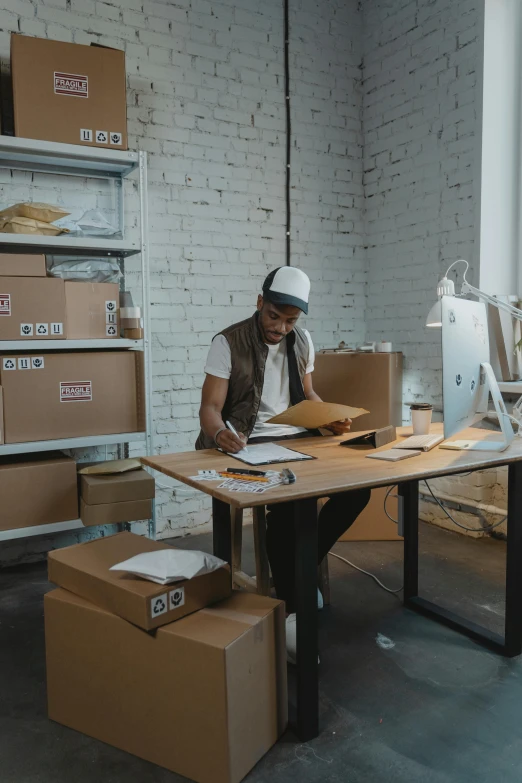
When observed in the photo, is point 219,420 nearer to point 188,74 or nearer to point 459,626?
point 459,626

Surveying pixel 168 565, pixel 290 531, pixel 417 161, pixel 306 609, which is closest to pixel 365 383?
pixel 417 161

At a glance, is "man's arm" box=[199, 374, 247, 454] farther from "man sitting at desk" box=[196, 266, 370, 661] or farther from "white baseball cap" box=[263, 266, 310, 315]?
"white baseball cap" box=[263, 266, 310, 315]

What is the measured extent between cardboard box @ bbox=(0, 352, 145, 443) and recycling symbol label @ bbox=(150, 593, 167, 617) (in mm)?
1357

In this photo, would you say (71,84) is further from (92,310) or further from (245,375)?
(245,375)

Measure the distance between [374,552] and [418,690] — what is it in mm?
1195

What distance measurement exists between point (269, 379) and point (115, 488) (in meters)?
0.81

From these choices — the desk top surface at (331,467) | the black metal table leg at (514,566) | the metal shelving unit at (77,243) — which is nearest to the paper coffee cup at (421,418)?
the desk top surface at (331,467)

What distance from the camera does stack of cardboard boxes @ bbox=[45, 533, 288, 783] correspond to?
1390 millimetres

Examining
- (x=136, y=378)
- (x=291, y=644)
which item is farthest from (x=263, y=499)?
(x=136, y=378)

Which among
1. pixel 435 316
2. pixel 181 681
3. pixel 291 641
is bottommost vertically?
pixel 291 641

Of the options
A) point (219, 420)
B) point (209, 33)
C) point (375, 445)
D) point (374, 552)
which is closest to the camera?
point (375, 445)

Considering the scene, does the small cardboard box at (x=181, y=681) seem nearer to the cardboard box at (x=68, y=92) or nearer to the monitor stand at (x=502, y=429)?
the monitor stand at (x=502, y=429)

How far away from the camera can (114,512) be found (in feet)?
8.55

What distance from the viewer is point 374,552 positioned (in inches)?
119
